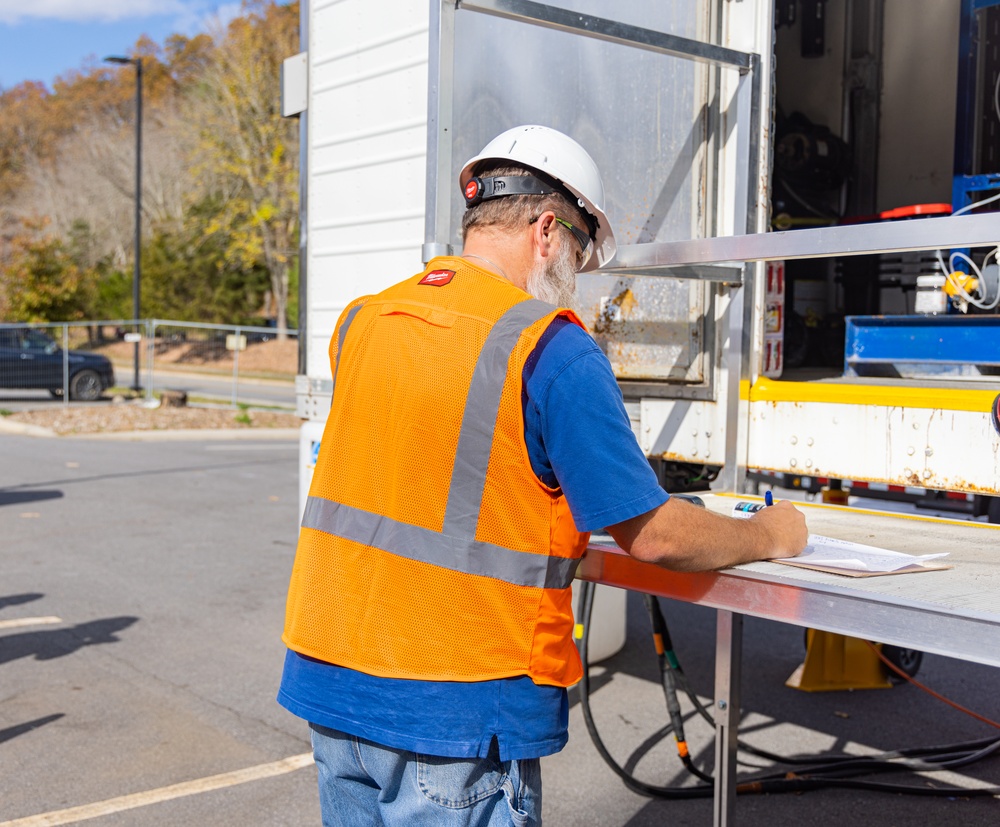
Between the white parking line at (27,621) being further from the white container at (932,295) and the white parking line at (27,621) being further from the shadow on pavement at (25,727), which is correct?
the white container at (932,295)

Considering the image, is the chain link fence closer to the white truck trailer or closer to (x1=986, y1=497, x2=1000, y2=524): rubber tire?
the white truck trailer

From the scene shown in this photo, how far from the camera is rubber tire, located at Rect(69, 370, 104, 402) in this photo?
2131 cm

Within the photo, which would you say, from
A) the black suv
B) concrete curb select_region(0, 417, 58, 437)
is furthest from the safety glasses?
the black suv

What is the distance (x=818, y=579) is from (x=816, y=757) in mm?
2874

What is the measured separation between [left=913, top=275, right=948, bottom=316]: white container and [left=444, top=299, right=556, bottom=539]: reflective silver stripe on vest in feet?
7.16

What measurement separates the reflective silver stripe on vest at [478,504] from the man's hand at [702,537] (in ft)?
0.51

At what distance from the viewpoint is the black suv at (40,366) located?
20969 mm

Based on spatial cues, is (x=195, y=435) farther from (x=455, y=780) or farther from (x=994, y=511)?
(x=455, y=780)

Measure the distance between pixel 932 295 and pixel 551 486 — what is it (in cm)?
220

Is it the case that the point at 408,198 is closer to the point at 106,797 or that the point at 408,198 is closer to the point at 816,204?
the point at 816,204

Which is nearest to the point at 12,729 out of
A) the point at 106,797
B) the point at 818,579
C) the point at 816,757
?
the point at 106,797

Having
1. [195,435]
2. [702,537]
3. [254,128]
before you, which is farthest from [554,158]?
[254,128]

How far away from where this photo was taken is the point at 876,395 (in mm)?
3035

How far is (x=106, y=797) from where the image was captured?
154 inches
